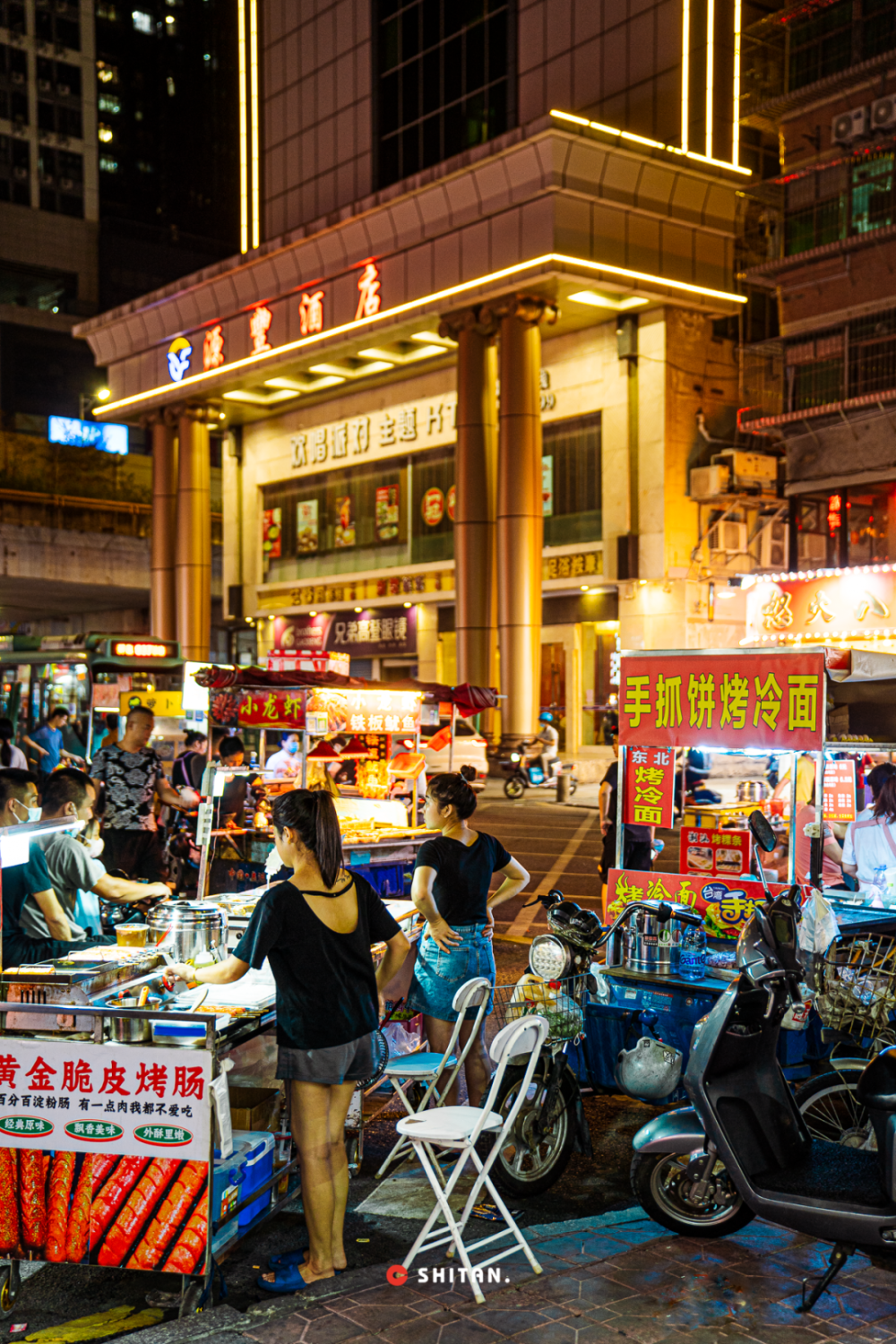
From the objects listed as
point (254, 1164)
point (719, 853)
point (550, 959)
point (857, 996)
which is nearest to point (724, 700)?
point (719, 853)

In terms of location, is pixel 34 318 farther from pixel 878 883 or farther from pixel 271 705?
pixel 878 883

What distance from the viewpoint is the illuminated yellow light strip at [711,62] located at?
90.6ft

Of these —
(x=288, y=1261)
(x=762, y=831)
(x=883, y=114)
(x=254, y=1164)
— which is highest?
(x=883, y=114)

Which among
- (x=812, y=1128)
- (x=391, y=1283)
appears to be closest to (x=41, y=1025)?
(x=391, y=1283)

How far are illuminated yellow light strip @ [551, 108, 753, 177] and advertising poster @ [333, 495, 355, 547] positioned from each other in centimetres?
1514

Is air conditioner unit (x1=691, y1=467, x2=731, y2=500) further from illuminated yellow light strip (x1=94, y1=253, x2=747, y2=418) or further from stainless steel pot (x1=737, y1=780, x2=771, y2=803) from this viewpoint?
stainless steel pot (x1=737, y1=780, x2=771, y2=803)

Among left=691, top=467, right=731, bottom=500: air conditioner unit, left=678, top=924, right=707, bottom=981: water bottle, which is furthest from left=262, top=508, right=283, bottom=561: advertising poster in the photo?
left=678, top=924, right=707, bottom=981: water bottle

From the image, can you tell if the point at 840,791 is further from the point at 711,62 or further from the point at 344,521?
the point at 344,521

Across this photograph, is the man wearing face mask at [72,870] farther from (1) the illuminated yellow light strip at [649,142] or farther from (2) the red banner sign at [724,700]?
(1) the illuminated yellow light strip at [649,142]

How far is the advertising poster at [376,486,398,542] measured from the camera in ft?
123

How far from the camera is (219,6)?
3585 inches

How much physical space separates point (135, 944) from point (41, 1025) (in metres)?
0.96

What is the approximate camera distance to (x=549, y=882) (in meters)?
14.7

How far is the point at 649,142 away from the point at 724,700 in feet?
78.5
